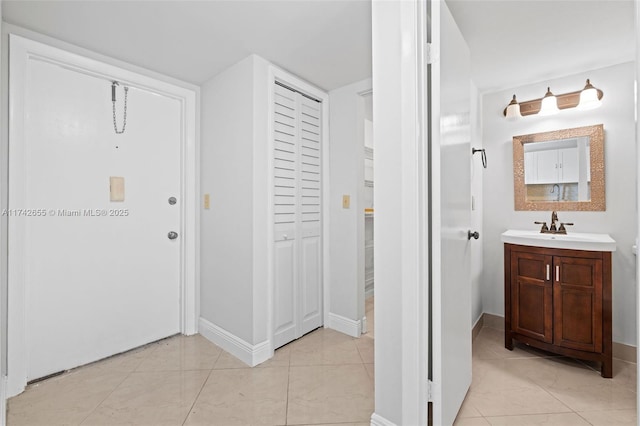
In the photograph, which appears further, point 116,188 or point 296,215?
point 296,215

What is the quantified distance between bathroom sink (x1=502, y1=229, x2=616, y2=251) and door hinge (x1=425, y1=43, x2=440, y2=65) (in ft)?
5.17

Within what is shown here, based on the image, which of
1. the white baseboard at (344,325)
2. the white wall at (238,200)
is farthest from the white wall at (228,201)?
the white baseboard at (344,325)

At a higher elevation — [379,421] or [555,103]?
[555,103]

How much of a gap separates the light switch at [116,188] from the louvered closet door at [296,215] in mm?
1131

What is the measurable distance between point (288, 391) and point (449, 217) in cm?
137

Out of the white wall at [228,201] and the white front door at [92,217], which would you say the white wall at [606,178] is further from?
the white front door at [92,217]

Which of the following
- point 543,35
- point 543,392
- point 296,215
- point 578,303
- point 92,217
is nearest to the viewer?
point 543,392

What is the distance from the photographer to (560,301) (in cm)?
205

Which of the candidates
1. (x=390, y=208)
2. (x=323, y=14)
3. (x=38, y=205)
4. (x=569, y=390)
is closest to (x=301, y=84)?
(x=323, y=14)

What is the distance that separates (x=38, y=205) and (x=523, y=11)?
309cm


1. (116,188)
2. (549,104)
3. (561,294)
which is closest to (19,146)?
(116,188)

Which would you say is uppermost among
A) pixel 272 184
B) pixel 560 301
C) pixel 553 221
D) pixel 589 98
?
pixel 589 98

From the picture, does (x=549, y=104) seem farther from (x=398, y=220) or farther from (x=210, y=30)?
(x=210, y=30)

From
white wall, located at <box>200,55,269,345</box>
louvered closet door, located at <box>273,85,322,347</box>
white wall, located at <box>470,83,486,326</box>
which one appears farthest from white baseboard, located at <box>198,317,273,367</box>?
white wall, located at <box>470,83,486,326</box>
